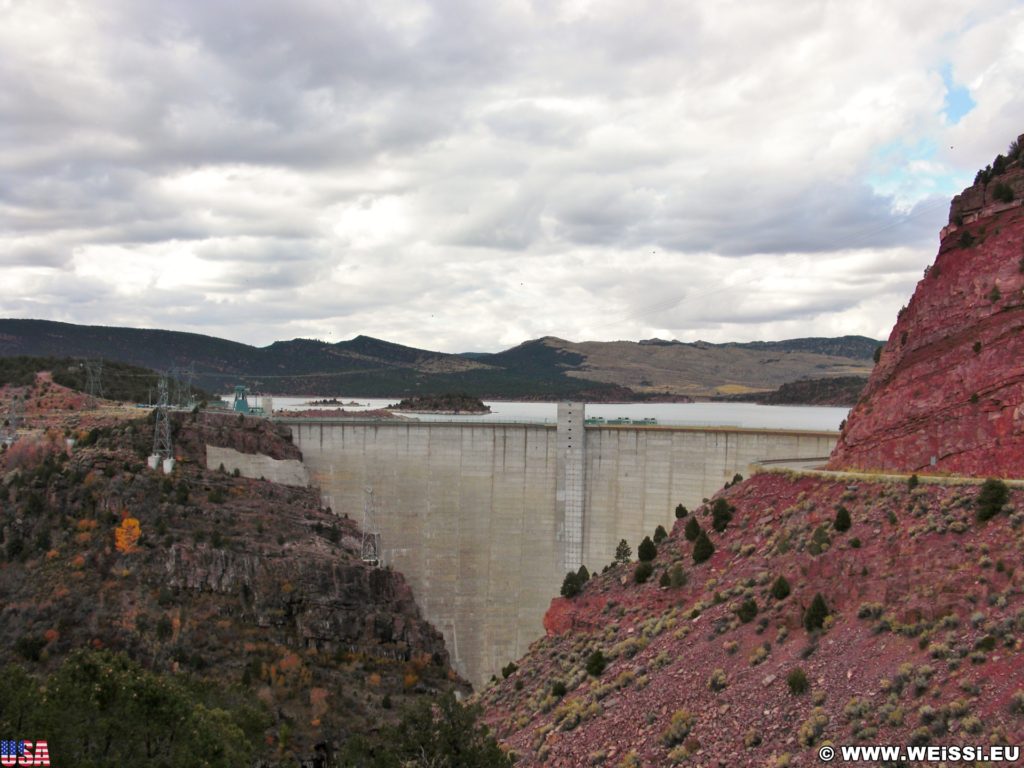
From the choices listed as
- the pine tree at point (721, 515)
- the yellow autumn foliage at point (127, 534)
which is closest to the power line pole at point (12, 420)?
the yellow autumn foliage at point (127, 534)

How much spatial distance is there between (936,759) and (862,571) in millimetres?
9301

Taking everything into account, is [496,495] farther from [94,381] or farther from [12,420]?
[94,381]

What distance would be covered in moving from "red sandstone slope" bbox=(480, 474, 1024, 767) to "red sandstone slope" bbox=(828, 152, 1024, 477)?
11.7 feet

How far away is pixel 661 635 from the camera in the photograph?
105ft

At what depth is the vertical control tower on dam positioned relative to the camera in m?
51.8


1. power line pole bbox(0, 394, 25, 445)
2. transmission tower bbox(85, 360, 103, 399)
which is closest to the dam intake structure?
power line pole bbox(0, 394, 25, 445)

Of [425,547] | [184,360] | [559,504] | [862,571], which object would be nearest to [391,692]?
[425,547]

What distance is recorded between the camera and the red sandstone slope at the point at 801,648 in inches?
800

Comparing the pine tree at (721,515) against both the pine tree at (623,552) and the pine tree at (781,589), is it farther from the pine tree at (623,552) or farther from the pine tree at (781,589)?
the pine tree at (623,552)

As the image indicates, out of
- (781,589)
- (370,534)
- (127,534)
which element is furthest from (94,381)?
(781,589)

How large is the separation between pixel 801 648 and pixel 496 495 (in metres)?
32.0

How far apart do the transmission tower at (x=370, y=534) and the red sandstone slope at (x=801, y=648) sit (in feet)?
66.9

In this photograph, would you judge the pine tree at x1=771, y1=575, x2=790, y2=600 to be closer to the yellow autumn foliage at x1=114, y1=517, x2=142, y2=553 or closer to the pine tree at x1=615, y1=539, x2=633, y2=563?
the pine tree at x1=615, y1=539, x2=633, y2=563

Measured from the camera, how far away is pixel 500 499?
5575cm
